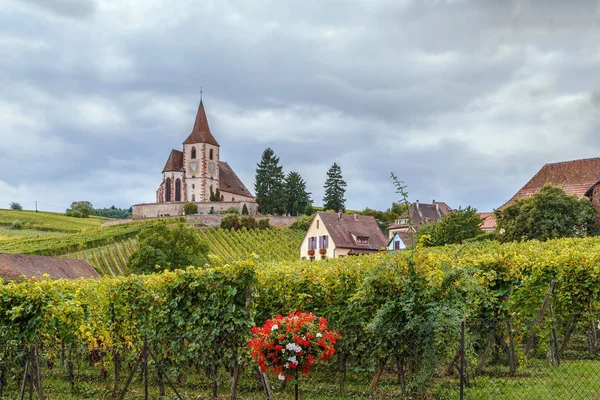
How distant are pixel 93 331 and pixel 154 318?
2259mm

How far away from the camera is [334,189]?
121 m

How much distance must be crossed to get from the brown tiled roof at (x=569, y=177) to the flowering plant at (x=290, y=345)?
49.1 m

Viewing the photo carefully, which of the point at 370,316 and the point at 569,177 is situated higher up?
the point at 569,177

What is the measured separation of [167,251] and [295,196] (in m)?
67.2

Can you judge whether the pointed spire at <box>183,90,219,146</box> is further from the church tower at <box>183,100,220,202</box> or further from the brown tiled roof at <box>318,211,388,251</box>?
the brown tiled roof at <box>318,211,388,251</box>

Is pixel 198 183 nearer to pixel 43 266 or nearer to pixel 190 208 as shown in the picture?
pixel 190 208

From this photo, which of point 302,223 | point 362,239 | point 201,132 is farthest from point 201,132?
point 362,239

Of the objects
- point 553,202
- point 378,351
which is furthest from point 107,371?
point 553,202

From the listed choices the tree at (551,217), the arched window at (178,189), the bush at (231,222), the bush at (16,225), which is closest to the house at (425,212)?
the bush at (231,222)

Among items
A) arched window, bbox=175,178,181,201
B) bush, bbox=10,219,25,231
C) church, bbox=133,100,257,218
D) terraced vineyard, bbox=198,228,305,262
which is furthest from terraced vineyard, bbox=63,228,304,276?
arched window, bbox=175,178,181,201

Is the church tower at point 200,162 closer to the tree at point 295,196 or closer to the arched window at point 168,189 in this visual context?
the arched window at point 168,189

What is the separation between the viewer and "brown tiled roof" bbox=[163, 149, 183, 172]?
4791 inches

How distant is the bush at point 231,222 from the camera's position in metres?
91.1

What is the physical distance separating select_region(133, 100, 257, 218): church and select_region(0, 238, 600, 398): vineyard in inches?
3775
